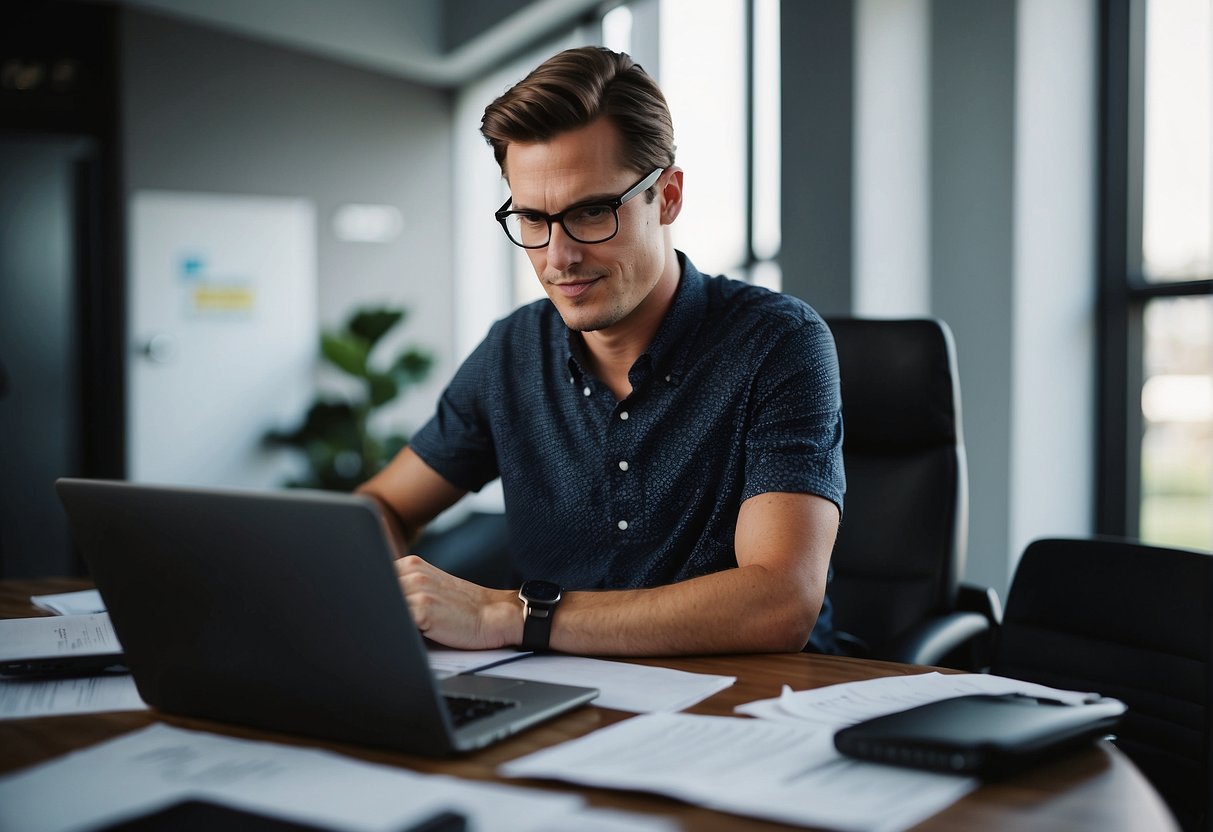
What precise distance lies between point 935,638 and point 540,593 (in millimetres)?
773

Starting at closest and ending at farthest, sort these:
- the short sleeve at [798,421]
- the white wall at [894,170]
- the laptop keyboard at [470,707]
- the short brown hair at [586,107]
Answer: the laptop keyboard at [470,707] → the short sleeve at [798,421] → the short brown hair at [586,107] → the white wall at [894,170]

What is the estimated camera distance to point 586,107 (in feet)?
5.04

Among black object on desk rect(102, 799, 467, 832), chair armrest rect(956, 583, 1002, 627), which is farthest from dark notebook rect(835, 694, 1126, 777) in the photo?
chair armrest rect(956, 583, 1002, 627)

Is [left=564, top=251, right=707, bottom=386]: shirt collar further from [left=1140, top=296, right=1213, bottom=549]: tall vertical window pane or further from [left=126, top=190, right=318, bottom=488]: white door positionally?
[left=126, top=190, right=318, bottom=488]: white door

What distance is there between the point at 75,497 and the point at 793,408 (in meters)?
0.92

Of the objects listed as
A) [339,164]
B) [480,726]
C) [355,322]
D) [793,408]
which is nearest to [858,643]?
[793,408]

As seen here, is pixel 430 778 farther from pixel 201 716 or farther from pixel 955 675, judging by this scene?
pixel 955 675

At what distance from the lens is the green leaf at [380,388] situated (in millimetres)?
5570

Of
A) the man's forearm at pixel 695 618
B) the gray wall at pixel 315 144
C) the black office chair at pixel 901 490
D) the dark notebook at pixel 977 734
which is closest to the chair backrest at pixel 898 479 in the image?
the black office chair at pixel 901 490

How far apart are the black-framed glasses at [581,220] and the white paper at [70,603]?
0.75 m

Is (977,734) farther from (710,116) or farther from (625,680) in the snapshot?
(710,116)

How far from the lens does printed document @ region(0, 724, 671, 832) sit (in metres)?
0.73

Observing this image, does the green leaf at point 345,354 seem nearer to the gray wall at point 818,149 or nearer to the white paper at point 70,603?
the gray wall at point 818,149

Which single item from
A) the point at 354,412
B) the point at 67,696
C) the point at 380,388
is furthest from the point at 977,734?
the point at 354,412
